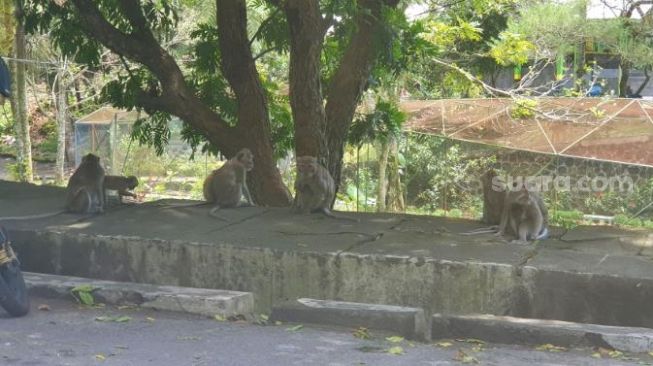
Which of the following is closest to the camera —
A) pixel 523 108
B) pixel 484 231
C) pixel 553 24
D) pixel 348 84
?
pixel 484 231

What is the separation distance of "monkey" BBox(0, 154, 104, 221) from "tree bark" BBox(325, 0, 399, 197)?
333 cm

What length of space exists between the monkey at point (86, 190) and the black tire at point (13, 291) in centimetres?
292

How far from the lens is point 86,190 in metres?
8.73

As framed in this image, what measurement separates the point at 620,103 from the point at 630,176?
4.50 feet

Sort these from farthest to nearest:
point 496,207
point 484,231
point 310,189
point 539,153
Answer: point 539,153, point 310,189, point 496,207, point 484,231

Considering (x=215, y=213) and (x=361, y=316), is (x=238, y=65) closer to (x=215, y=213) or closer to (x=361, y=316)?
(x=215, y=213)

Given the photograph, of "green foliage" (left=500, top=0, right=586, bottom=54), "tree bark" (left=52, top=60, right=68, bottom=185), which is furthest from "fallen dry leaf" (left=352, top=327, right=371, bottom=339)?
"tree bark" (left=52, top=60, right=68, bottom=185)

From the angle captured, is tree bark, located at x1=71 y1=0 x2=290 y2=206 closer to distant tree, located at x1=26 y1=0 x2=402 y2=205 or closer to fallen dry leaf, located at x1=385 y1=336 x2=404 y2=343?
distant tree, located at x1=26 y1=0 x2=402 y2=205

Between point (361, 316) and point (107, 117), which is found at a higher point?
point (107, 117)

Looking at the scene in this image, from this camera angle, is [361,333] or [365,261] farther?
[365,261]

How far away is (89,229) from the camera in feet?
25.2

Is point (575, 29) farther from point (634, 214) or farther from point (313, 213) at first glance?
point (313, 213)

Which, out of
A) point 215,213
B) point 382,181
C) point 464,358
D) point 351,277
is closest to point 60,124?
point 382,181

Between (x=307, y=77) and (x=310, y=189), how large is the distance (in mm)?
1978
